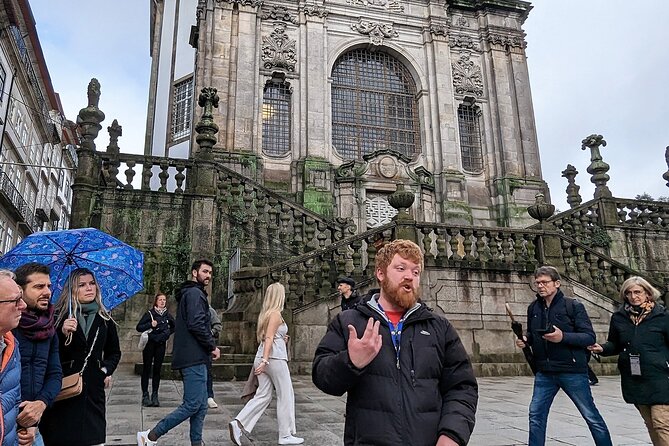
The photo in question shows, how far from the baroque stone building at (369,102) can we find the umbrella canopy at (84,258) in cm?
1292

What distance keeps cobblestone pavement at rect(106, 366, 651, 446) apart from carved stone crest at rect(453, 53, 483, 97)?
15277 millimetres

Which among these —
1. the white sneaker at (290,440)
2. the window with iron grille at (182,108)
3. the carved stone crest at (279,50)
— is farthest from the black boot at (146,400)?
the carved stone crest at (279,50)

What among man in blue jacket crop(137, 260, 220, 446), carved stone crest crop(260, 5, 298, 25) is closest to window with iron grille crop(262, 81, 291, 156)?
carved stone crest crop(260, 5, 298, 25)

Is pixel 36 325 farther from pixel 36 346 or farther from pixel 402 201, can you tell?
pixel 402 201

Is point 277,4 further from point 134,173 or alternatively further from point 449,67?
point 134,173

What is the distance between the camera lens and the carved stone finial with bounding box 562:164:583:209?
21625 millimetres

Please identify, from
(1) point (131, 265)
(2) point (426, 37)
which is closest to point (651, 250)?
(2) point (426, 37)

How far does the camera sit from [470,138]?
21703 mm

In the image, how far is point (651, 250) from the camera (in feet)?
54.2

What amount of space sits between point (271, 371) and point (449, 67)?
61.1ft

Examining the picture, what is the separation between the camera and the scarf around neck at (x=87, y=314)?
11.8ft

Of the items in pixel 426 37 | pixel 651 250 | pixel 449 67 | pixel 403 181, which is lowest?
pixel 651 250

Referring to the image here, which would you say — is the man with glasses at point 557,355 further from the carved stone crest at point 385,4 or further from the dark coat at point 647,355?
the carved stone crest at point 385,4

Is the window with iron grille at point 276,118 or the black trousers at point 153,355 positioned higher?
the window with iron grille at point 276,118
